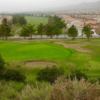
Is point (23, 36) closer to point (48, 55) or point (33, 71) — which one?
point (48, 55)

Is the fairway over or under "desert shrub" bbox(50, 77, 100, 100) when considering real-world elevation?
under

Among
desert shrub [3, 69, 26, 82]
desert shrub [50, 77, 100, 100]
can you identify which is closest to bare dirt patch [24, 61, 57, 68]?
desert shrub [3, 69, 26, 82]

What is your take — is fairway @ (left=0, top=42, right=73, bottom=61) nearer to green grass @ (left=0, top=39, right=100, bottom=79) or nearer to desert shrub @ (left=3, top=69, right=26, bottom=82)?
green grass @ (left=0, top=39, right=100, bottom=79)

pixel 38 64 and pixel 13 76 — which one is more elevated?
pixel 13 76

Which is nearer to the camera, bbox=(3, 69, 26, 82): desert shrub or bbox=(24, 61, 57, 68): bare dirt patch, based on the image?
bbox=(3, 69, 26, 82): desert shrub

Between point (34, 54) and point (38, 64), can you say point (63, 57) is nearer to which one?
point (34, 54)

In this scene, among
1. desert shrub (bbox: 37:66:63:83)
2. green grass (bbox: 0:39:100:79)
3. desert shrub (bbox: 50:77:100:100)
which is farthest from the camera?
green grass (bbox: 0:39:100:79)

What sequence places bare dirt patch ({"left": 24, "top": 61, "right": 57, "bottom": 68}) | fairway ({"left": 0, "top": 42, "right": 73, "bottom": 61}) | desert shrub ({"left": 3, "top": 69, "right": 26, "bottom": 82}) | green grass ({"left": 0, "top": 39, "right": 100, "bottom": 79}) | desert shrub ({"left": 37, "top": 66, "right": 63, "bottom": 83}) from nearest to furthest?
desert shrub ({"left": 3, "top": 69, "right": 26, "bottom": 82}), desert shrub ({"left": 37, "top": 66, "right": 63, "bottom": 83}), green grass ({"left": 0, "top": 39, "right": 100, "bottom": 79}), bare dirt patch ({"left": 24, "top": 61, "right": 57, "bottom": 68}), fairway ({"left": 0, "top": 42, "right": 73, "bottom": 61})

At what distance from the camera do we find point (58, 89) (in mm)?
11211

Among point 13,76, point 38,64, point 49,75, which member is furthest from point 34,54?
point 13,76

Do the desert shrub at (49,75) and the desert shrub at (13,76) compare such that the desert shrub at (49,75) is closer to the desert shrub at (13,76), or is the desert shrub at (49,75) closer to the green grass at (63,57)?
the desert shrub at (13,76)

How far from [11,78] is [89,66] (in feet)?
37.0

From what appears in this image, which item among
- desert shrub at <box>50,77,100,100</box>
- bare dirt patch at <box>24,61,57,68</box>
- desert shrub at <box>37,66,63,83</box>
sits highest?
desert shrub at <box>50,77,100,100</box>

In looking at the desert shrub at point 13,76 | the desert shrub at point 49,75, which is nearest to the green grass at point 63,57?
the desert shrub at point 49,75
